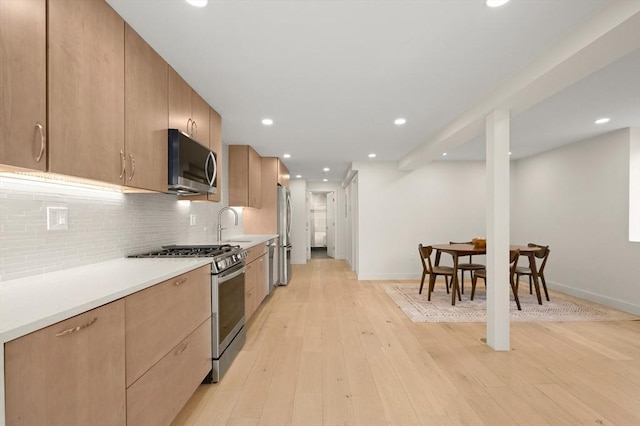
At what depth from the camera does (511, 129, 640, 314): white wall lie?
165 inches

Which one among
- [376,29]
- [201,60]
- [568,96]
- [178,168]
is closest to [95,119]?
[178,168]

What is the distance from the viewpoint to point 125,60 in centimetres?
181

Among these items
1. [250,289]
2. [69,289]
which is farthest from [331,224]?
[69,289]

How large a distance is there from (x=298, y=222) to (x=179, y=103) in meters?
6.36

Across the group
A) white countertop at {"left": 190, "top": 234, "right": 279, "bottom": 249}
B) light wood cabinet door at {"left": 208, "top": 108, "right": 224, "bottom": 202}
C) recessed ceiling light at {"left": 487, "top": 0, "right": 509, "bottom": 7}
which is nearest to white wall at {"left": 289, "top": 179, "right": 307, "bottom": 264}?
white countertop at {"left": 190, "top": 234, "right": 279, "bottom": 249}

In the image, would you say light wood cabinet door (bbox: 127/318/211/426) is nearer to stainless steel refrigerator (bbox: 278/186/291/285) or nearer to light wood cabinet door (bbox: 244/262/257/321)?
light wood cabinet door (bbox: 244/262/257/321)

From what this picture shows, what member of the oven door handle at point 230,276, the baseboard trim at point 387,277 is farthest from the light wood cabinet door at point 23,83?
the baseboard trim at point 387,277

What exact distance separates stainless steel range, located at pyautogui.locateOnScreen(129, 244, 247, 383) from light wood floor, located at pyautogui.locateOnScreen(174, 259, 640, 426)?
13 cm

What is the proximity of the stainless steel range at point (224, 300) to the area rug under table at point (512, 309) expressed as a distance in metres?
2.14

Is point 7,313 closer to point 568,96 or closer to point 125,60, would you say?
point 125,60

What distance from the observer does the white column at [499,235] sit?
9.43 ft

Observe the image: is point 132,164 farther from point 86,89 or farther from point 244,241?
point 244,241

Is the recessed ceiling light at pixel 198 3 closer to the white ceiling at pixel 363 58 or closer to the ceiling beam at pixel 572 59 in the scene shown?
the white ceiling at pixel 363 58

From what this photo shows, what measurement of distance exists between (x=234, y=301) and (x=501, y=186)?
266cm
